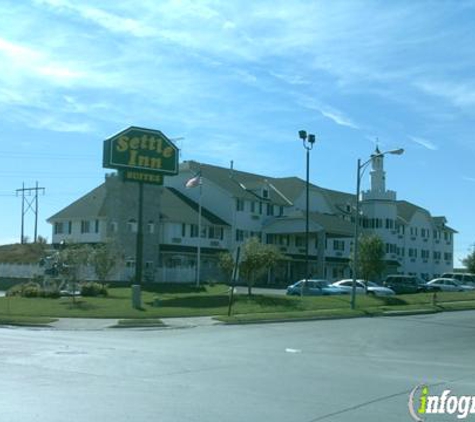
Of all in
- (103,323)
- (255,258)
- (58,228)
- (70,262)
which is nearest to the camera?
(103,323)

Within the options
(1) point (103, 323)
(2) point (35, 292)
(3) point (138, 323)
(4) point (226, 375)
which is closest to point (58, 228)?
(2) point (35, 292)

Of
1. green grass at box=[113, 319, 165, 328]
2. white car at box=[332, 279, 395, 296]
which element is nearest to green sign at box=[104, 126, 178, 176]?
green grass at box=[113, 319, 165, 328]

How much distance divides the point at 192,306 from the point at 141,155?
10.1 meters

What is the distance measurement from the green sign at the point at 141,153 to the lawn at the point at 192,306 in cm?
722

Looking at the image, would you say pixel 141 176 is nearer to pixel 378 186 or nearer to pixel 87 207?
pixel 87 207

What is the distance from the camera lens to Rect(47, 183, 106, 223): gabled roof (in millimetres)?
65750

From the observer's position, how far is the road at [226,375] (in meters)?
9.45

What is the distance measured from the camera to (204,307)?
117 feet

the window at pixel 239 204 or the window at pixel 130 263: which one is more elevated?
the window at pixel 239 204

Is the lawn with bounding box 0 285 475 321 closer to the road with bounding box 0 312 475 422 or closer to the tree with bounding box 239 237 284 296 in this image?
the tree with bounding box 239 237 284 296

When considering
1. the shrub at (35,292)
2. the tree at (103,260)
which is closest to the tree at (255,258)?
the tree at (103,260)

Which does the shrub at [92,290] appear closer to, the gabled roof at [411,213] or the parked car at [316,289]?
the parked car at [316,289]

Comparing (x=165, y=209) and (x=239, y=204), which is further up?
(x=239, y=204)

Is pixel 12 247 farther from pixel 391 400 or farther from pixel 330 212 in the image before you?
pixel 391 400
